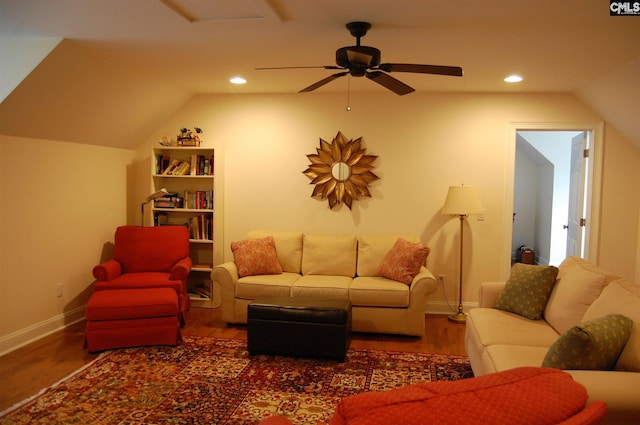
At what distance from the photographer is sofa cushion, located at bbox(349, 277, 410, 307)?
4.23 meters

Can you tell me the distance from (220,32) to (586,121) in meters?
3.86

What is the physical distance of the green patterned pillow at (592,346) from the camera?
1.85 meters

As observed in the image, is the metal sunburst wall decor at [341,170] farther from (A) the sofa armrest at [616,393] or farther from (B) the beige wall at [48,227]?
(A) the sofa armrest at [616,393]

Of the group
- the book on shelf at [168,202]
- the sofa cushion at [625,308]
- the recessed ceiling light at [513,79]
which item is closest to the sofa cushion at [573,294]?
the sofa cushion at [625,308]

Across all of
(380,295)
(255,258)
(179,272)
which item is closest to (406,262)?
(380,295)

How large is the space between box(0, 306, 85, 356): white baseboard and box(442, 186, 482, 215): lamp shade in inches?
150

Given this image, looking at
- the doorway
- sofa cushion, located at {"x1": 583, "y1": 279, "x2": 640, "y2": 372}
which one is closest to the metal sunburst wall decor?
the doorway

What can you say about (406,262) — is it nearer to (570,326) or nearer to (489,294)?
(489,294)

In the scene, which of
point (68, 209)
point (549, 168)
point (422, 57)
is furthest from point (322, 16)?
point (549, 168)

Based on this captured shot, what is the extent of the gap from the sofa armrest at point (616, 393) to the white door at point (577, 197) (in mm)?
3760

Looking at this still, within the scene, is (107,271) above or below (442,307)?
above

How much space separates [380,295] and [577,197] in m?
2.74

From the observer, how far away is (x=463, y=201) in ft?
15.5

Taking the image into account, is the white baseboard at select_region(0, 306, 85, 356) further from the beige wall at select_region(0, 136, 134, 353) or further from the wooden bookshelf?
the wooden bookshelf
